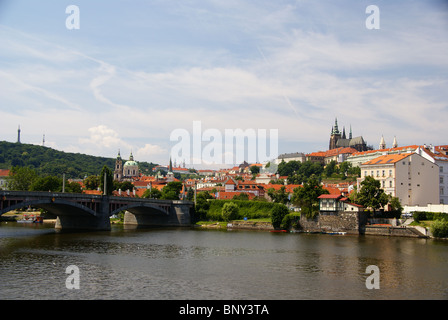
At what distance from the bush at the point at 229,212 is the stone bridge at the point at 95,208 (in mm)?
8250

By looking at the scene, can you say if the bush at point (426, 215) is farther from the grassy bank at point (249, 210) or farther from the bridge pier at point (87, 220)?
the bridge pier at point (87, 220)

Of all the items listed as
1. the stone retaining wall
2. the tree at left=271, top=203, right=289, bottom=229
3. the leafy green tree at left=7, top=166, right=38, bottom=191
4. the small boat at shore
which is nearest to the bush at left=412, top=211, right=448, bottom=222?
the stone retaining wall

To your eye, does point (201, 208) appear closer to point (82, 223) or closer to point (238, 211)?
point (238, 211)

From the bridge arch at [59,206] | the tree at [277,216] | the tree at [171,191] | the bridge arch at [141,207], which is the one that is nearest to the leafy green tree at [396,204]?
the tree at [277,216]

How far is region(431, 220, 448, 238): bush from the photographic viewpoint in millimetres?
63656

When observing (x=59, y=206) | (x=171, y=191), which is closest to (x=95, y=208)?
(x=59, y=206)

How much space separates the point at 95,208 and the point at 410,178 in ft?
184

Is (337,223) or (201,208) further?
(201,208)

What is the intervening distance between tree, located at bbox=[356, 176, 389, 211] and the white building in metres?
7.89

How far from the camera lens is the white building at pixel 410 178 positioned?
82.1 m

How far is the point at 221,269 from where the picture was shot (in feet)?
126

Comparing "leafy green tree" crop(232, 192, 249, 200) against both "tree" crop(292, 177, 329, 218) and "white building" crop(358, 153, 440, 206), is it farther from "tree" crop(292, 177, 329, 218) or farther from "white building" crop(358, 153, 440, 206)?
"white building" crop(358, 153, 440, 206)

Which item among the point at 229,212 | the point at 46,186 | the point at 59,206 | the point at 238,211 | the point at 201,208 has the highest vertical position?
the point at 46,186
